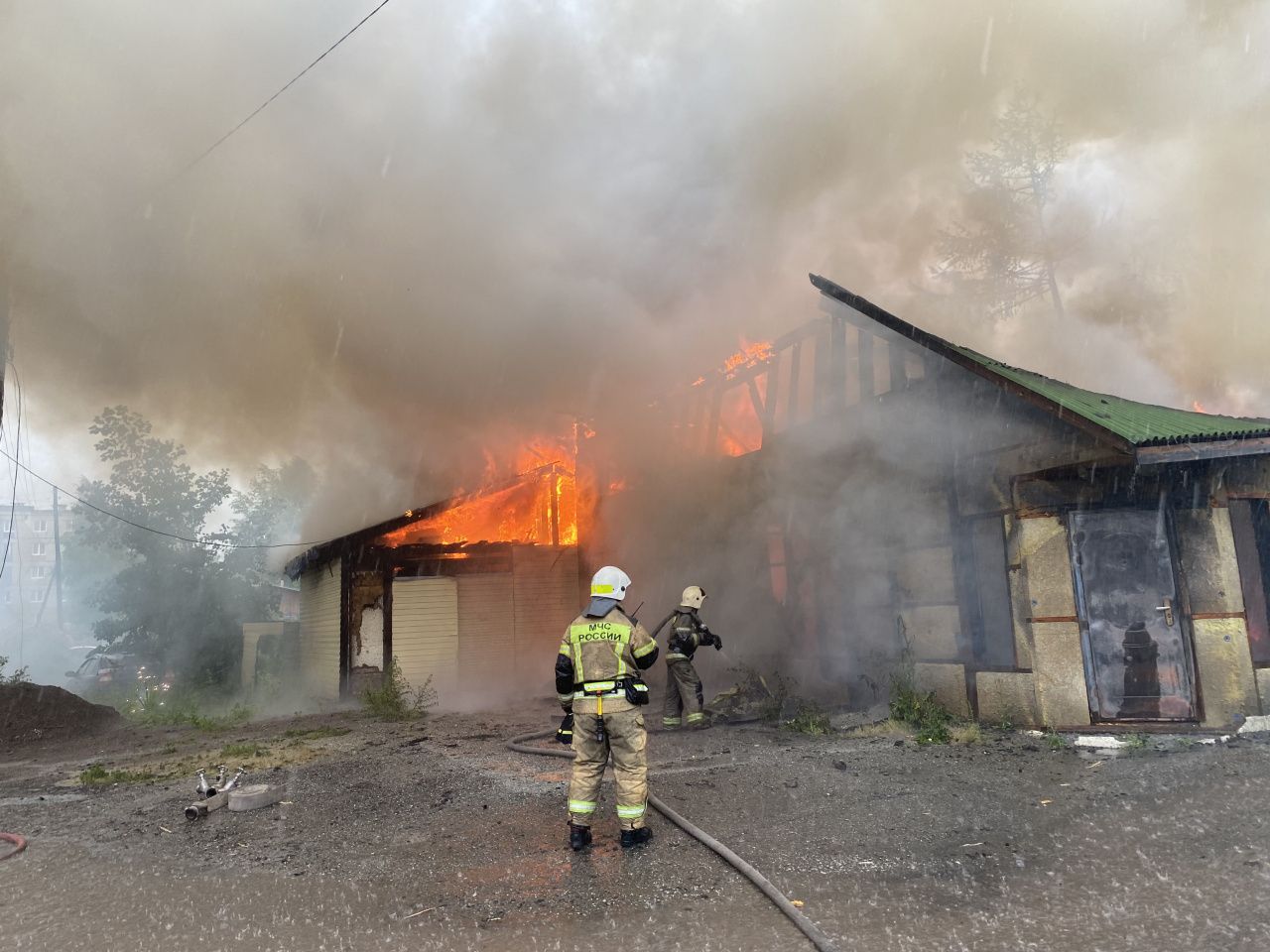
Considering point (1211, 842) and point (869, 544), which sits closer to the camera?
point (1211, 842)

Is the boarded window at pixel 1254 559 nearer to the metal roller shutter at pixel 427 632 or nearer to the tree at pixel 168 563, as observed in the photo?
the metal roller shutter at pixel 427 632

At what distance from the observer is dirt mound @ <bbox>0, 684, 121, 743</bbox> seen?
10594 mm

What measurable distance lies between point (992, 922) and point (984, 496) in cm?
511

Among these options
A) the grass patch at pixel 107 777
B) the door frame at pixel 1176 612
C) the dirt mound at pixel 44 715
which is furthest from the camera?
the dirt mound at pixel 44 715

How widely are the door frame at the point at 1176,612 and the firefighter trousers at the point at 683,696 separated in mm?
3730

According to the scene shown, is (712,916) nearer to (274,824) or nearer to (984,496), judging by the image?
(274,824)

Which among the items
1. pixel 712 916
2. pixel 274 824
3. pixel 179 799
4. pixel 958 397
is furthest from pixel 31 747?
pixel 958 397

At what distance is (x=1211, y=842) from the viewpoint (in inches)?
154

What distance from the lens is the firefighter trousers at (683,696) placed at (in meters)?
8.21

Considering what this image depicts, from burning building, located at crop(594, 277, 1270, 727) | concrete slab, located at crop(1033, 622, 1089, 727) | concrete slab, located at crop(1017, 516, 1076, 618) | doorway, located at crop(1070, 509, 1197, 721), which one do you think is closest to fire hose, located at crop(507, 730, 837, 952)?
concrete slab, located at crop(1033, 622, 1089, 727)

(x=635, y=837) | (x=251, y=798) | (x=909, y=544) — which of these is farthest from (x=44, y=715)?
(x=909, y=544)

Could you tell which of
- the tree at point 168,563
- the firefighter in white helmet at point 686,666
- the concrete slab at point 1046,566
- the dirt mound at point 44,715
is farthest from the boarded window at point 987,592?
the tree at point 168,563

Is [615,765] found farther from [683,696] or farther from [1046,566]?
[1046,566]

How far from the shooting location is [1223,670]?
256 inches
